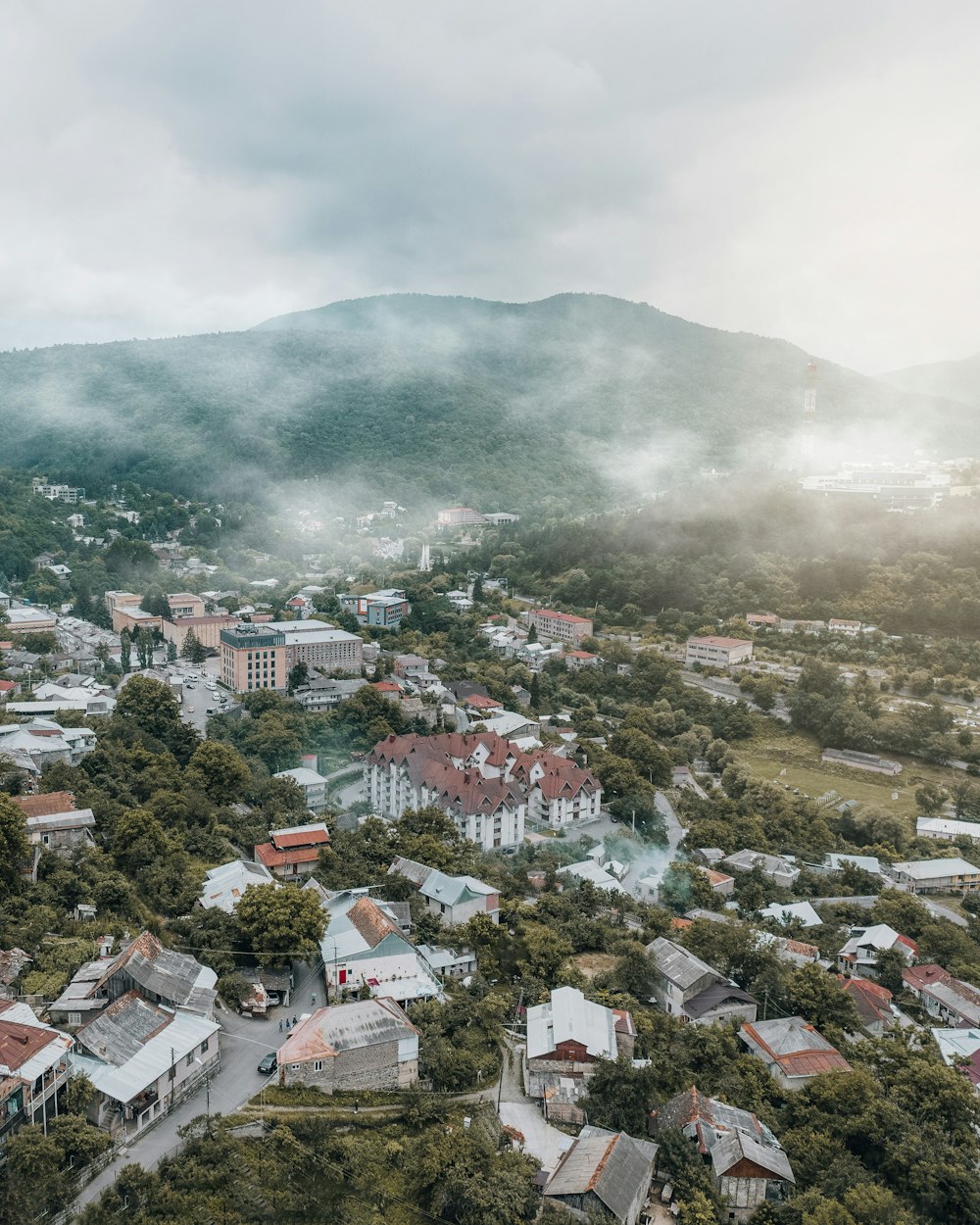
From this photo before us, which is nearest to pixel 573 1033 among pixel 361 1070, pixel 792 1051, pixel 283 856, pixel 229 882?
pixel 361 1070

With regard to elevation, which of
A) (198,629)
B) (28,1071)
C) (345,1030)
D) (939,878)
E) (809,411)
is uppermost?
(809,411)

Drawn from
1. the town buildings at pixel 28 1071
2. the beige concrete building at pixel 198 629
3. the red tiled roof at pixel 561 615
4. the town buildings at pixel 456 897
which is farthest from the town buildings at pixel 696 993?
the beige concrete building at pixel 198 629

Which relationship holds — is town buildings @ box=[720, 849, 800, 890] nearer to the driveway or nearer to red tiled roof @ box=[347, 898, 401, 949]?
red tiled roof @ box=[347, 898, 401, 949]

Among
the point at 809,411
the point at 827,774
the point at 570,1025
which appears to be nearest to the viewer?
the point at 570,1025

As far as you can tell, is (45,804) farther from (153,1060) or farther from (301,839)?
(153,1060)

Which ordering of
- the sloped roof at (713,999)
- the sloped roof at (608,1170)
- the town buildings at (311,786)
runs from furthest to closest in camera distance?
the town buildings at (311,786), the sloped roof at (713,999), the sloped roof at (608,1170)

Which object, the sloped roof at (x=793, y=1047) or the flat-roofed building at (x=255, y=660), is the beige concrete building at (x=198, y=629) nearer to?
the flat-roofed building at (x=255, y=660)
